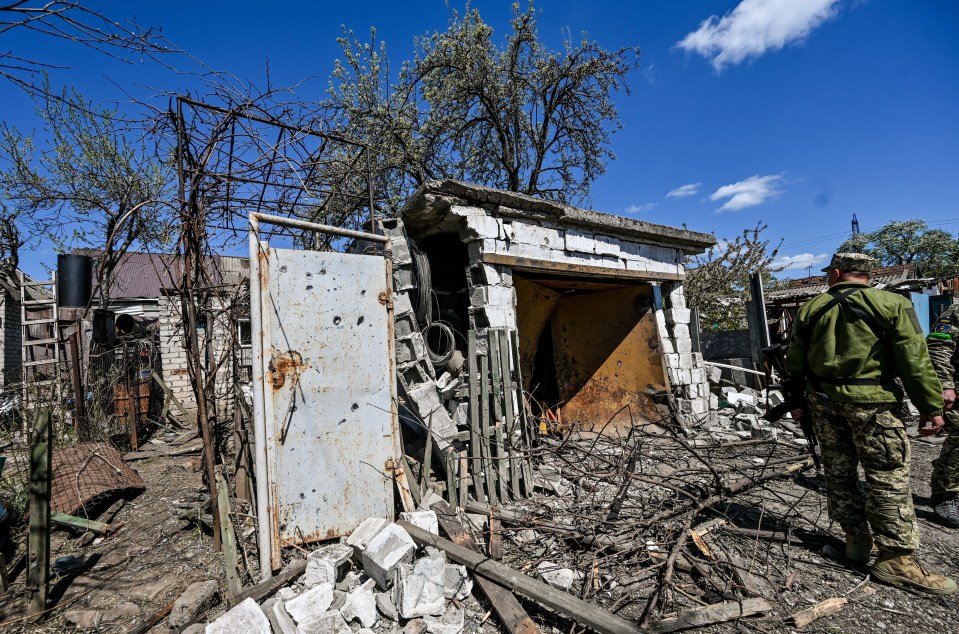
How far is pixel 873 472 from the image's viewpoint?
8.70ft

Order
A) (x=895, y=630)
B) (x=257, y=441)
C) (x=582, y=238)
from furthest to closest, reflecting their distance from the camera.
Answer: (x=582, y=238), (x=257, y=441), (x=895, y=630)

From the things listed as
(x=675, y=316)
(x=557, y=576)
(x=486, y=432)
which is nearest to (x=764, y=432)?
(x=675, y=316)

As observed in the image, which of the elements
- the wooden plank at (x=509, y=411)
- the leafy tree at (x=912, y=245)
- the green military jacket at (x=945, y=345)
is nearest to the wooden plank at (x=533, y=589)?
the wooden plank at (x=509, y=411)

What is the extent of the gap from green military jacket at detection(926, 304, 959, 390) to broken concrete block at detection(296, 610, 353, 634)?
14.9 ft

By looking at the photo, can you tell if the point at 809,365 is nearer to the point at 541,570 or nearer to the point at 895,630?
the point at 895,630

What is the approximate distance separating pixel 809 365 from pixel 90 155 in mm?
16284

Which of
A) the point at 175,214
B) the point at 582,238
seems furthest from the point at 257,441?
the point at 582,238

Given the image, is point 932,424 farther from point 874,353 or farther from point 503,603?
point 503,603

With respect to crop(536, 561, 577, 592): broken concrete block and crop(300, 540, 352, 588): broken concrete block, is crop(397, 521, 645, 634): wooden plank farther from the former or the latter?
crop(300, 540, 352, 588): broken concrete block

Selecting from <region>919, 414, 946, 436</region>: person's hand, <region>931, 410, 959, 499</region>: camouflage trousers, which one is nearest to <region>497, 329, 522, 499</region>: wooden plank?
<region>919, 414, 946, 436</region>: person's hand

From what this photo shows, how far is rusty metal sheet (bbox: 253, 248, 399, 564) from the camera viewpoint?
2959 mm

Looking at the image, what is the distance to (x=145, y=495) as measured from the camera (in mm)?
4570

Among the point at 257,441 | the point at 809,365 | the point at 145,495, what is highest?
the point at 809,365

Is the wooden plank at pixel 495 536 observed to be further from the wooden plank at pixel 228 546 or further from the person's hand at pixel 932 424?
the person's hand at pixel 932 424
